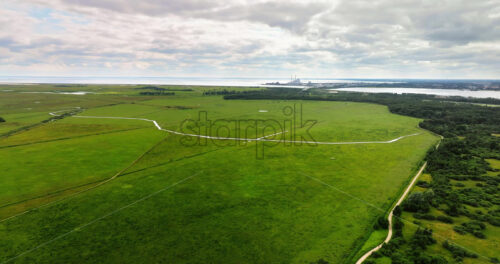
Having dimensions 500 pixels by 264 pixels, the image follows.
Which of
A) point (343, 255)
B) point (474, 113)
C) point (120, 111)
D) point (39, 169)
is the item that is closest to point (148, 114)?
point (120, 111)

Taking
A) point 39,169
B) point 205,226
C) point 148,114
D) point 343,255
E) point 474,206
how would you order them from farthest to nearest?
1. point 148,114
2. point 39,169
3. point 474,206
4. point 205,226
5. point 343,255

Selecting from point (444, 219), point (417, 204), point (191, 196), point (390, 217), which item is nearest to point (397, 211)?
point (390, 217)

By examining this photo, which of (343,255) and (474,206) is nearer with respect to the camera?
(343,255)

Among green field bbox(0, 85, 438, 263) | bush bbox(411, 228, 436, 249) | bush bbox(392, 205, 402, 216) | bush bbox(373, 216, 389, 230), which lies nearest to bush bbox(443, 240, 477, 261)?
bush bbox(411, 228, 436, 249)

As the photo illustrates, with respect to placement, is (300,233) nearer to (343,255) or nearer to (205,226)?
(343,255)

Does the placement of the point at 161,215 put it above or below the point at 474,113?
below

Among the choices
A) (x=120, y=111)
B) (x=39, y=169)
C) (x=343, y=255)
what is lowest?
(x=343, y=255)

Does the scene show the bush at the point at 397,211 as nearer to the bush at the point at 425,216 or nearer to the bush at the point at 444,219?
the bush at the point at 425,216

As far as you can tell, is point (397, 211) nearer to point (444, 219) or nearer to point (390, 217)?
point (390, 217)

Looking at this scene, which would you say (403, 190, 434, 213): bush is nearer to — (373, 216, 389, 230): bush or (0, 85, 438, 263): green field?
(0, 85, 438, 263): green field
